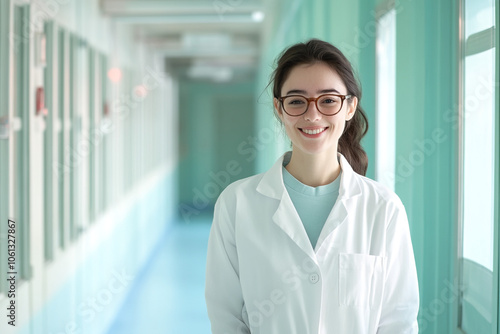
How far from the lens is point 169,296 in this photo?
17.7 feet

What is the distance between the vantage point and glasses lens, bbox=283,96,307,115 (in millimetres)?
1384

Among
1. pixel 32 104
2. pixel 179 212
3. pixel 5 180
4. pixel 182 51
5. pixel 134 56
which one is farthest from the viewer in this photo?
pixel 179 212

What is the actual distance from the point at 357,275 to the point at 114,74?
468 cm

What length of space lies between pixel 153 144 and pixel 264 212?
7344 millimetres

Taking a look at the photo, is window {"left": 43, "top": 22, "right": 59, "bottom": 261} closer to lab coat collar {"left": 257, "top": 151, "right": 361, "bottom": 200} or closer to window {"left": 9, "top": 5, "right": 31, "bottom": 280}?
window {"left": 9, "top": 5, "right": 31, "bottom": 280}

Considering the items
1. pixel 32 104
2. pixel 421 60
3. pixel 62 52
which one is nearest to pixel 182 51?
pixel 62 52

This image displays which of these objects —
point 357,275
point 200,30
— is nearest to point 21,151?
point 357,275

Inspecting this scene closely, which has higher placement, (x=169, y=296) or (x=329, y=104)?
(x=329, y=104)

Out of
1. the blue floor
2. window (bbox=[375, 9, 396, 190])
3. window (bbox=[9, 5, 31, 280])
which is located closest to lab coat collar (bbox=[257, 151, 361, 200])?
window (bbox=[375, 9, 396, 190])

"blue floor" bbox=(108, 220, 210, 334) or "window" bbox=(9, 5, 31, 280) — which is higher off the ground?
"window" bbox=(9, 5, 31, 280)

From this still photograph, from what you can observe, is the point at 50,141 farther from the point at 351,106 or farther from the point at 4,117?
the point at 351,106

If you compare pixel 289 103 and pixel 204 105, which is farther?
pixel 204 105

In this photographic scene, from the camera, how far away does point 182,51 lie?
8438 millimetres

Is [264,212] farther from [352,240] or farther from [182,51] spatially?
[182,51]
